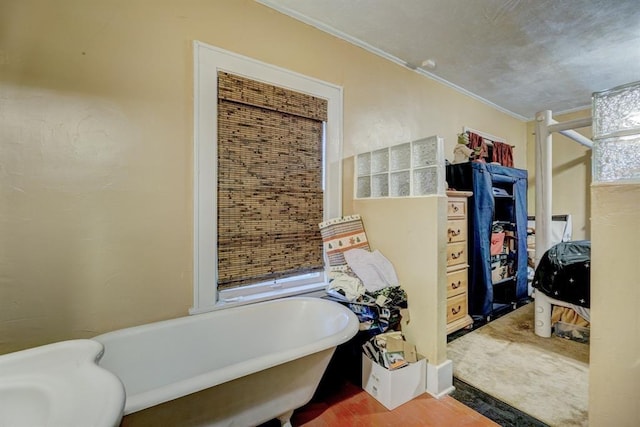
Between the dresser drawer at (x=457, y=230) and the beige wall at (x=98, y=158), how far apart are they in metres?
0.74

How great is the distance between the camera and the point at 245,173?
1.92 m

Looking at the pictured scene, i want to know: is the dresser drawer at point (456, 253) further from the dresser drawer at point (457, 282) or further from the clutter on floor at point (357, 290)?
the clutter on floor at point (357, 290)

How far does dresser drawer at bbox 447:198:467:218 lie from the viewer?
248 centimetres

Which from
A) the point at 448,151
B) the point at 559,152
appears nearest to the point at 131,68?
the point at 448,151

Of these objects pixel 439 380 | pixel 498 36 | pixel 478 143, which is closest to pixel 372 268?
pixel 439 380

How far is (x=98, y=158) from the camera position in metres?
1.49

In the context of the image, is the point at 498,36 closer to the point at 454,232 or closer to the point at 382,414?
the point at 454,232

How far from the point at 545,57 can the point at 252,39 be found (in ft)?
8.65

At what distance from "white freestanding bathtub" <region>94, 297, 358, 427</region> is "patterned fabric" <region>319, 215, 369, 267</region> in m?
0.45

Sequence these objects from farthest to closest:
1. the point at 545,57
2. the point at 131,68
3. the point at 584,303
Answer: the point at 545,57
the point at 584,303
the point at 131,68

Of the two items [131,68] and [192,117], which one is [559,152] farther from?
[131,68]

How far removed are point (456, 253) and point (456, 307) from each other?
479mm

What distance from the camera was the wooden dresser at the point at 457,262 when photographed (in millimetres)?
2471

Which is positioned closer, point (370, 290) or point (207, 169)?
point (207, 169)
